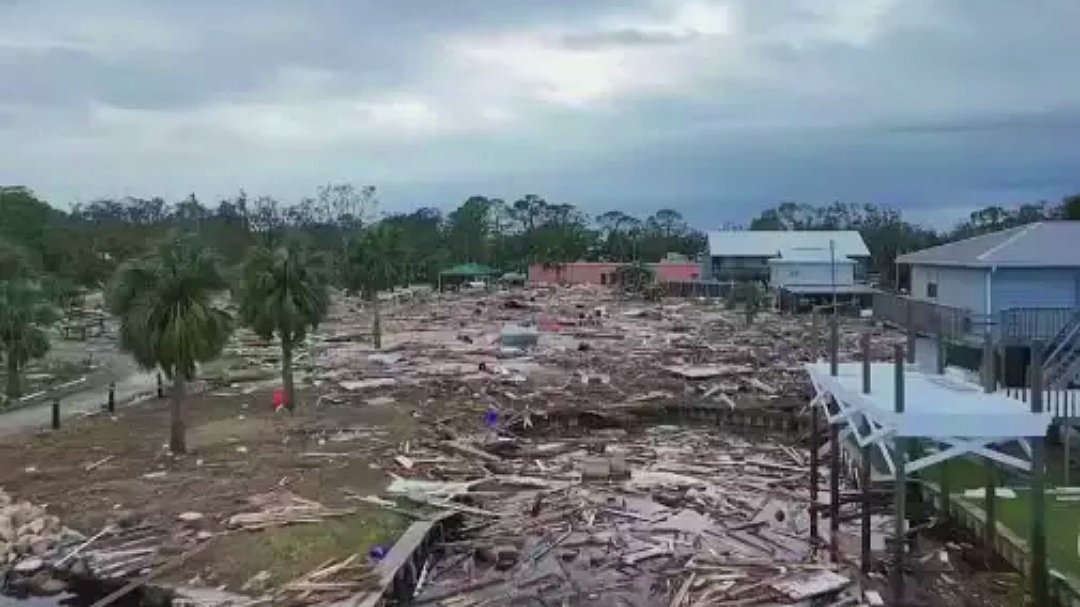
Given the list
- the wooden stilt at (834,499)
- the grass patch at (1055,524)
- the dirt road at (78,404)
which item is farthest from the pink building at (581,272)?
the grass patch at (1055,524)

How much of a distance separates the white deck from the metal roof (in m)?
77.2

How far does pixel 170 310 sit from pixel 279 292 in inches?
266

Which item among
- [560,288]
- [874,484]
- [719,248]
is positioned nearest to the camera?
[874,484]

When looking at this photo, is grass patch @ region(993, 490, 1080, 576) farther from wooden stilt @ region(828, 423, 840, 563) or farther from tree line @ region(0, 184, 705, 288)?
tree line @ region(0, 184, 705, 288)

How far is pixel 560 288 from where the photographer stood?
114500mm

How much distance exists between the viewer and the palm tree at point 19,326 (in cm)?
3603

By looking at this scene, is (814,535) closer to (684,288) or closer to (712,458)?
(712,458)

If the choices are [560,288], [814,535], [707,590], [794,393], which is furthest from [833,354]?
[560,288]

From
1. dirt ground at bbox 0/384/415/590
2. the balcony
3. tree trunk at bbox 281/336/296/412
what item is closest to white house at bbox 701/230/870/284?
the balcony

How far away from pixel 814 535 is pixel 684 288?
8387 cm

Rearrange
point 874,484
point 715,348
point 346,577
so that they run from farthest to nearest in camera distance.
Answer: point 715,348
point 874,484
point 346,577

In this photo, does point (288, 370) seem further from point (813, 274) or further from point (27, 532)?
point (813, 274)

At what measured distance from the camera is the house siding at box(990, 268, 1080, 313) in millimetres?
30609

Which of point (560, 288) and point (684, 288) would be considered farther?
point (560, 288)
